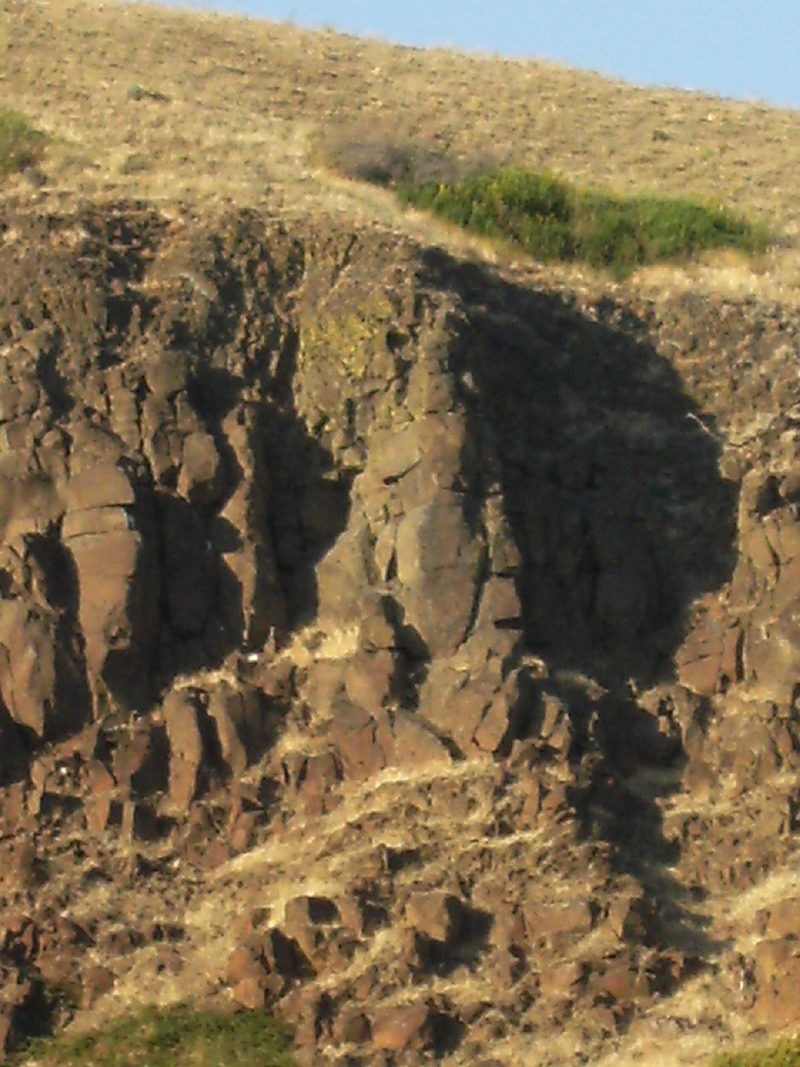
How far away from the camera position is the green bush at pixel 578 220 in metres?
32.0

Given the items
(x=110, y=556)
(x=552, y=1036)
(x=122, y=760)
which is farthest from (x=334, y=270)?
(x=552, y=1036)

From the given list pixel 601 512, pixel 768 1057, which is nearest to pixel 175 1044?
pixel 768 1057

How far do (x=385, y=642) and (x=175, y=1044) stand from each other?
4580 millimetres

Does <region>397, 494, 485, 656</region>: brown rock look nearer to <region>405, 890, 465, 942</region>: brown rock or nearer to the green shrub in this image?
<region>405, 890, 465, 942</region>: brown rock

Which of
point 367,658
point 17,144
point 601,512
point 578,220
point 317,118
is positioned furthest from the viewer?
point 317,118

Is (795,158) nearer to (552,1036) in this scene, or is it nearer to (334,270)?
(334,270)

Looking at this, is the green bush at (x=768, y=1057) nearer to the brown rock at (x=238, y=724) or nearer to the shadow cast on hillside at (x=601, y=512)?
the shadow cast on hillside at (x=601, y=512)

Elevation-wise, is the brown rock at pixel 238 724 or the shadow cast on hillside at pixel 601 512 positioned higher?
the shadow cast on hillside at pixel 601 512

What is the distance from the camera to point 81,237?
25.5 m

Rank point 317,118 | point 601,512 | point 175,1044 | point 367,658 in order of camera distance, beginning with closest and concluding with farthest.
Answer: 1. point 175,1044
2. point 367,658
3. point 601,512
4. point 317,118

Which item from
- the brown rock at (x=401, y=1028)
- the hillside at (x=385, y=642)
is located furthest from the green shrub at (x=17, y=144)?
the brown rock at (x=401, y=1028)

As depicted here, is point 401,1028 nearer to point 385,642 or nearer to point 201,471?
point 385,642

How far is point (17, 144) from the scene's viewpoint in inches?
1228

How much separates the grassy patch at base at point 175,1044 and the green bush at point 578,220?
A: 13939mm
